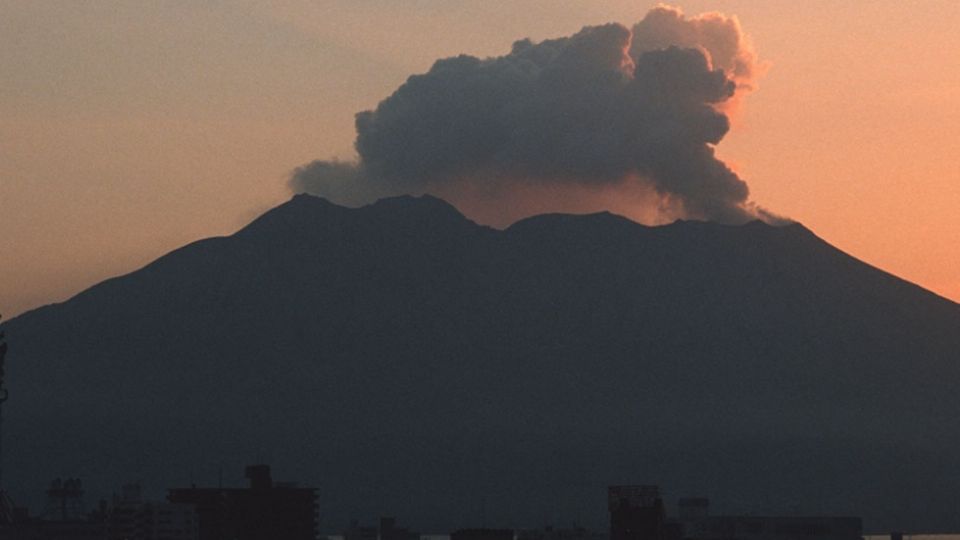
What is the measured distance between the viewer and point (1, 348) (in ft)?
604
